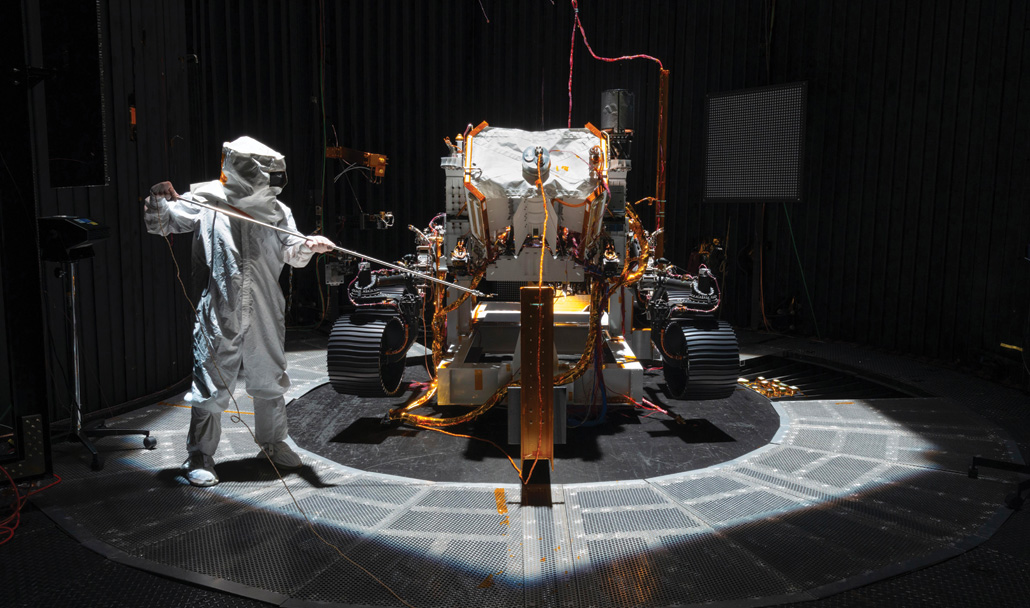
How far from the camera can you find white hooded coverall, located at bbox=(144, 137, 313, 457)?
3424mm

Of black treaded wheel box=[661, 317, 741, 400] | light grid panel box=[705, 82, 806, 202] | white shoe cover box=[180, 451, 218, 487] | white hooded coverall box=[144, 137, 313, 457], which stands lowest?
white shoe cover box=[180, 451, 218, 487]

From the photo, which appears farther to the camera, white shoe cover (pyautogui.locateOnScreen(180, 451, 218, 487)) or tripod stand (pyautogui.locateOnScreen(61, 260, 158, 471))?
tripod stand (pyautogui.locateOnScreen(61, 260, 158, 471))

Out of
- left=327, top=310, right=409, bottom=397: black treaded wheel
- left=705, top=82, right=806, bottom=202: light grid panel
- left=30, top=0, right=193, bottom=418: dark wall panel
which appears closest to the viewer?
left=30, top=0, right=193, bottom=418: dark wall panel

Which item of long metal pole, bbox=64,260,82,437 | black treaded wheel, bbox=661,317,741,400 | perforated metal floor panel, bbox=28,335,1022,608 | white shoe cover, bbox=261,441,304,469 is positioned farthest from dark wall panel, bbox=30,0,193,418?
black treaded wheel, bbox=661,317,741,400

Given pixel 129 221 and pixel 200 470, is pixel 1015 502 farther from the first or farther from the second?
pixel 129 221

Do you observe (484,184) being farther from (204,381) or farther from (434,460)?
(204,381)

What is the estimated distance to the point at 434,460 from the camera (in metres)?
3.87

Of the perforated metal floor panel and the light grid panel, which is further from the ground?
the light grid panel

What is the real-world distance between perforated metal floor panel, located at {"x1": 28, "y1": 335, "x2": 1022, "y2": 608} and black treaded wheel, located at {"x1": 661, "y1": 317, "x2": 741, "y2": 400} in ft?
1.77

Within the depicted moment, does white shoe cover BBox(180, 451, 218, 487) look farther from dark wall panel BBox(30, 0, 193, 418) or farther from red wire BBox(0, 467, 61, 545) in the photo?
dark wall panel BBox(30, 0, 193, 418)

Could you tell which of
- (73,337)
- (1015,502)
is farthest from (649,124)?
(73,337)

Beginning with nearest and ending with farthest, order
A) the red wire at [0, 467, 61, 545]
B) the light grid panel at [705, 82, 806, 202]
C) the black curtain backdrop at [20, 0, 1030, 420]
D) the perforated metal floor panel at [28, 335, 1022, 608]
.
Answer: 1. the perforated metal floor panel at [28, 335, 1022, 608]
2. the red wire at [0, 467, 61, 545]
3. the black curtain backdrop at [20, 0, 1030, 420]
4. the light grid panel at [705, 82, 806, 202]

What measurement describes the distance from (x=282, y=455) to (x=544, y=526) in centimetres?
148

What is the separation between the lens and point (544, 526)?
3.04 meters
